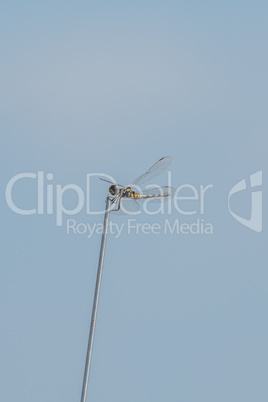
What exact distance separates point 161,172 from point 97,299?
6.76m

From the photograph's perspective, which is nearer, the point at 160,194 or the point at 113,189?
the point at 113,189

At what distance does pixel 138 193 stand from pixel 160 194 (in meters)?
2.16

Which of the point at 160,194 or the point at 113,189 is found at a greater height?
the point at 160,194

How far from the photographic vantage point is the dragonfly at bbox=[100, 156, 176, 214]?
28.8 meters

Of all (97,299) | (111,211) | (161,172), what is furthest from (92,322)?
(161,172)

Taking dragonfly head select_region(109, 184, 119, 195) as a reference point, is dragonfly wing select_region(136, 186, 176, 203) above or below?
above

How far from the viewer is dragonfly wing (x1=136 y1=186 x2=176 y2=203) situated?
32.3m

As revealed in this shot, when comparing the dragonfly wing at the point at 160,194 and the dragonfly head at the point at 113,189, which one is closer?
the dragonfly head at the point at 113,189

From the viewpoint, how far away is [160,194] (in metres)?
32.9

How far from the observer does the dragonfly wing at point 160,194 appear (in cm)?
3231

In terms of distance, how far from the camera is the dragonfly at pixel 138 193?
28.8m

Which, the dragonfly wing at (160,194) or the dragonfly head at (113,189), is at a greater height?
the dragonfly wing at (160,194)

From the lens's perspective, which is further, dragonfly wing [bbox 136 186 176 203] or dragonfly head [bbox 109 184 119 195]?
dragonfly wing [bbox 136 186 176 203]

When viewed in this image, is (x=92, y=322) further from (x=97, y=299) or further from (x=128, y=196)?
(x=128, y=196)
